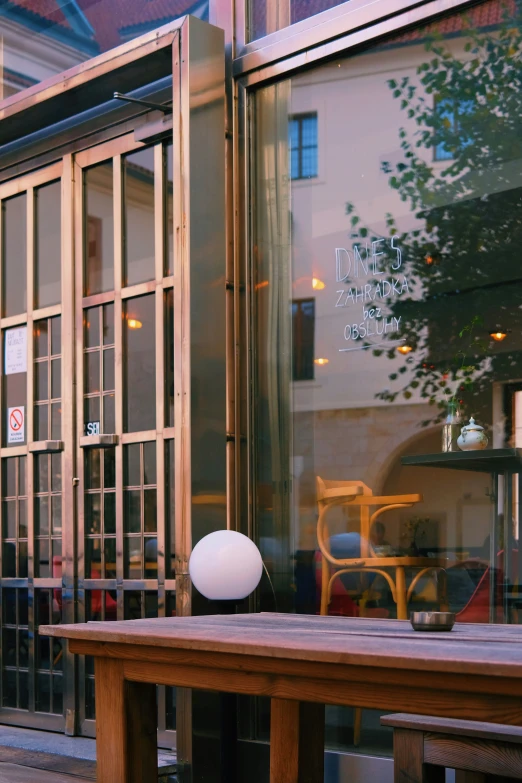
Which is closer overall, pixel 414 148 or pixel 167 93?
pixel 414 148

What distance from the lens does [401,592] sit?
3850mm

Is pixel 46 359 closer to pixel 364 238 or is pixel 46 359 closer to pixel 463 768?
pixel 364 238

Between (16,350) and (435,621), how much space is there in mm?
3591

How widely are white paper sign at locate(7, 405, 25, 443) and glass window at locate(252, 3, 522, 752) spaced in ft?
4.91

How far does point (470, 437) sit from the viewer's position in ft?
11.9

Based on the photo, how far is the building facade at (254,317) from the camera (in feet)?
12.3

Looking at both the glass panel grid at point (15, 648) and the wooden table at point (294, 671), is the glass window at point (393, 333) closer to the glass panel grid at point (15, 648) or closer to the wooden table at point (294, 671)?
the wooden table at point (294, 671)

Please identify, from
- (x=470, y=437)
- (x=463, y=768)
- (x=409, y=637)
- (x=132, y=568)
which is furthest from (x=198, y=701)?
Result: (x=409, y=637)

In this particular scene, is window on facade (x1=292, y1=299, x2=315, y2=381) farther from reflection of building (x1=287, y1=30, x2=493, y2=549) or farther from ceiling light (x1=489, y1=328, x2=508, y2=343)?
ceiling light (x1=489, y1=328, x2=508, y2=343)

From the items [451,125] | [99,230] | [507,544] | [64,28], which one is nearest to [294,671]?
[507,544]

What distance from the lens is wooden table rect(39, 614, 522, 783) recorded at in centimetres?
181

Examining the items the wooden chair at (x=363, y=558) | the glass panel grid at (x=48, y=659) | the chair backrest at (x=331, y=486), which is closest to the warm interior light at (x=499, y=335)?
the wooden chair at (x=363, y=558)

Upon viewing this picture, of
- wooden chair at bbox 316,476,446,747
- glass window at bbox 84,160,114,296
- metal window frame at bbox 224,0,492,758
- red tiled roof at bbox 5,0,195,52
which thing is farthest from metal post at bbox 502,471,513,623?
red tiled roof at bbox 5,0,195,52

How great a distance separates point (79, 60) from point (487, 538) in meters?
3.05
